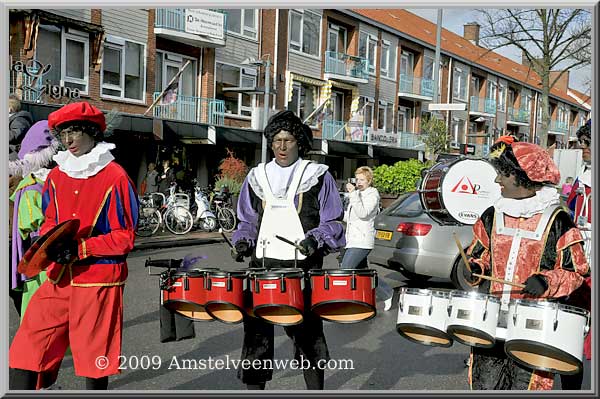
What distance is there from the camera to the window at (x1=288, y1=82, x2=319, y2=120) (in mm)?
17903

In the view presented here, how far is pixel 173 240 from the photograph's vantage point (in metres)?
13.5

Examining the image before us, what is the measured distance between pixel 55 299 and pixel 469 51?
9459mm

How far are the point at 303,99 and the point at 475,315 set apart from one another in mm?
15961

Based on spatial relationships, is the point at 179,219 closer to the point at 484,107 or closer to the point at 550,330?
the point at 484,107

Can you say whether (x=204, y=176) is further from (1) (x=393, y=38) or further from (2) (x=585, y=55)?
(2) (x=585, y=55)

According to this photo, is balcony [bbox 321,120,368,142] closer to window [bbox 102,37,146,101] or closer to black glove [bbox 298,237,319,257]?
window [bbox 102,37,146,101]

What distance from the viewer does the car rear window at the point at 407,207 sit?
872 cm

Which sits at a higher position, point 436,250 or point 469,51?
point 469,51

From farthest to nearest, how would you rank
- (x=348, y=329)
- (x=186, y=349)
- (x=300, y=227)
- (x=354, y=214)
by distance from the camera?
(x=354, y=214) → (x=348, y=329) → (x=186, y=349) → (x=300, y=227)

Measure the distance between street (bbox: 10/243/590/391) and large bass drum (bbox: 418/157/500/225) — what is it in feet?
3.88

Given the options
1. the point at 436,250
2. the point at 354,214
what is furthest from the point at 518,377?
the point at 436,250

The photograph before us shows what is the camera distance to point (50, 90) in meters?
13.0

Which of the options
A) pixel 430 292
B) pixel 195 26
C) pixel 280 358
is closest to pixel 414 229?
pixel 280 358

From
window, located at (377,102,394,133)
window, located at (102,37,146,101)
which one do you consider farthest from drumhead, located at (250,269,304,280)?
window, located at (377,102,394,133)
